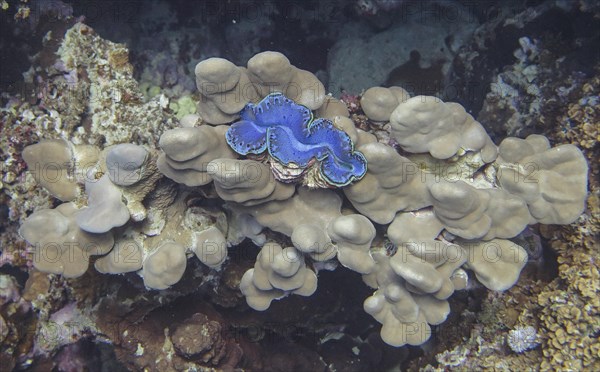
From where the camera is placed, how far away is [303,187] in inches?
115

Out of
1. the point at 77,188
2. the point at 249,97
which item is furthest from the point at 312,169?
the point at 77,188

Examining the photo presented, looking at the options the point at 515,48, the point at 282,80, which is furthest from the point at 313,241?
the point at 515,48

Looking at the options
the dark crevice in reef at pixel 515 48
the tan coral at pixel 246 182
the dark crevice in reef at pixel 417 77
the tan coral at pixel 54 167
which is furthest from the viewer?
the dark crevice in reef at pixel 417 77

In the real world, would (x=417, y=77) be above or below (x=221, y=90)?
below

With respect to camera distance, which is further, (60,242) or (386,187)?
(60,242)

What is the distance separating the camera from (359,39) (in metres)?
5.36

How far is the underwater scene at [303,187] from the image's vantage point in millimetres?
2766

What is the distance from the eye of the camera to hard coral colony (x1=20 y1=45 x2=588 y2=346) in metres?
2.64

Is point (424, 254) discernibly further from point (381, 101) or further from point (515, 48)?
point (515, 48)

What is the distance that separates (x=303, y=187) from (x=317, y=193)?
108 mm

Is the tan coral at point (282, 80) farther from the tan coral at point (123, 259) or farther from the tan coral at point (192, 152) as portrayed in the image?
the tan coral at point (123, 259)

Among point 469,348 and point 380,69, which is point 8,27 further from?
point 469,348

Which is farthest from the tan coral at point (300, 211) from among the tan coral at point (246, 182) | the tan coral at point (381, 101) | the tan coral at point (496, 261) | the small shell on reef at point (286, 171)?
the tan coral at point (496, 261)

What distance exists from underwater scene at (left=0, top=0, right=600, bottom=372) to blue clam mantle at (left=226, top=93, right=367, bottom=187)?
1 cm
